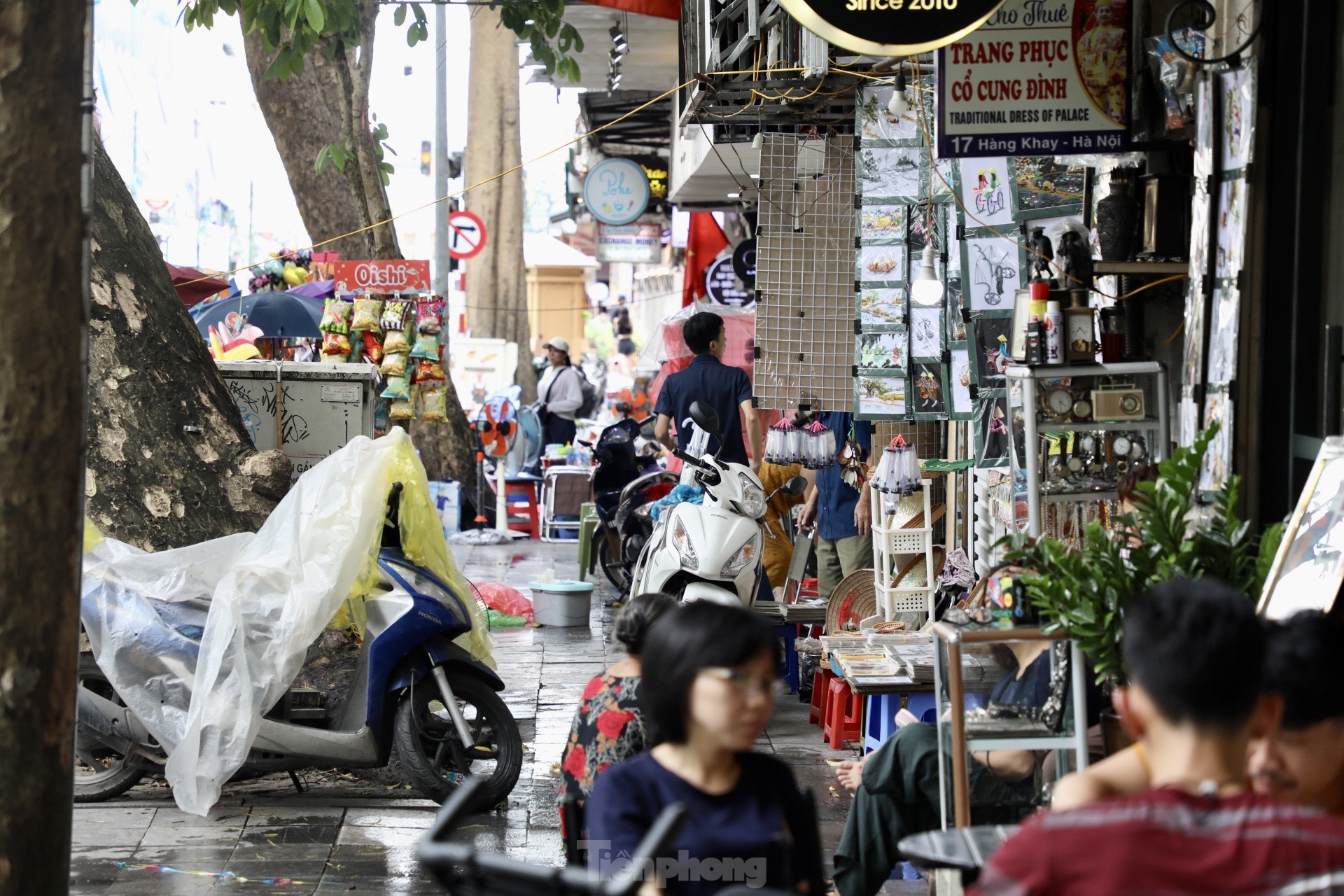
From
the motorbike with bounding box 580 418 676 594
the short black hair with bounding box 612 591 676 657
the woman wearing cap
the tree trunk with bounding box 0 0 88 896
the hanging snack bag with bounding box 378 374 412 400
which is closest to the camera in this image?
the tree trunk with bounding box 0 0 88 896

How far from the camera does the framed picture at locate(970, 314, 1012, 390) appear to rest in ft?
23.0

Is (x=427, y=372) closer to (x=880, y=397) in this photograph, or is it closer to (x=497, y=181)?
(x=880, y=397)

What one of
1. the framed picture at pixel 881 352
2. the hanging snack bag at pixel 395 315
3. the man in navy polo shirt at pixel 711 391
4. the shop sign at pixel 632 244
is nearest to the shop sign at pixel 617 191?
the hanging snack bag at pixel 395 315

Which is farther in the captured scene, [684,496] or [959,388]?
[684,496]

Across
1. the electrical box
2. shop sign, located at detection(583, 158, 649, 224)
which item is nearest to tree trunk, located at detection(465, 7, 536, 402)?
shop sign, located at detection(583, 158, 649, 224)

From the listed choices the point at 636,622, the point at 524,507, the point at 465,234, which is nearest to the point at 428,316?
the point at 524,507

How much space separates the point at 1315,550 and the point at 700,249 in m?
13.1

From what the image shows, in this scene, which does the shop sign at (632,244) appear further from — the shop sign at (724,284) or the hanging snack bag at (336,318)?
the hanging snack bag at (336,318)

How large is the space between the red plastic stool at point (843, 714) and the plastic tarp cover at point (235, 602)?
2269 mm

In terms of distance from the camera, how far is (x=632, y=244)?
30453 millimetres

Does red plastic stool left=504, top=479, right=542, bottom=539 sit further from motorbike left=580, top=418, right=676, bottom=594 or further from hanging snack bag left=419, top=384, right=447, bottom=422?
motorbike left=580, top=418, right=676, bottom=594

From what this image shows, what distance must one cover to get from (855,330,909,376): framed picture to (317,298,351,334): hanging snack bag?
512cm

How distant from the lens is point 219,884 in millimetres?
5160

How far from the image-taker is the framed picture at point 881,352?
8070 millimetres
